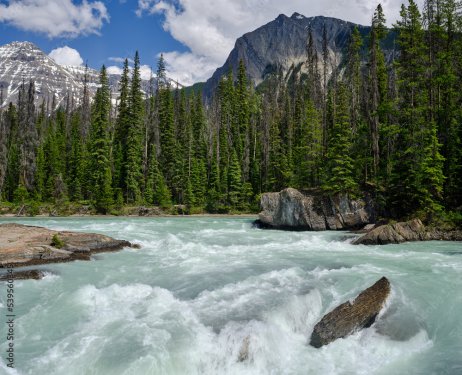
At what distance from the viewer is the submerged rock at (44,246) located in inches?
633

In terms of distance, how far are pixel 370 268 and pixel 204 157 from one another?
161 feet

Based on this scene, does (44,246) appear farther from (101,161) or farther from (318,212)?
(101,161)

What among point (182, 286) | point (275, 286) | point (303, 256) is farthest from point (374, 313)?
point (303, 256)

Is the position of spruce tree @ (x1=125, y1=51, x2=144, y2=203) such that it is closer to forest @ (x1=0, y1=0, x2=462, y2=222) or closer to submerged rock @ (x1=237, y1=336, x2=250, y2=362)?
forest @ (x1=0, y1=0, x2=462, y2=222)

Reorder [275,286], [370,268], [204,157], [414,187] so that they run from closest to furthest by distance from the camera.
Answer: [275,286]
[370,268]
[414,187]
[204,157]

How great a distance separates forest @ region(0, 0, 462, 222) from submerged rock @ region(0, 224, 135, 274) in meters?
19.7

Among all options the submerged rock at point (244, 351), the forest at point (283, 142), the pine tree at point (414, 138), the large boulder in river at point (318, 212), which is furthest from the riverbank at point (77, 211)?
the submerged rock at point (244, 351)

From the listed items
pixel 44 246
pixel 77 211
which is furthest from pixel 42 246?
pixel 77 211

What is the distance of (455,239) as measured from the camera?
76.7 ft

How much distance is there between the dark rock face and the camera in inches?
372

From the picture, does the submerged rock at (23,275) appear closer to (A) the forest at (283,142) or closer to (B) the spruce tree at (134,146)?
(A) the forest at (283,142)

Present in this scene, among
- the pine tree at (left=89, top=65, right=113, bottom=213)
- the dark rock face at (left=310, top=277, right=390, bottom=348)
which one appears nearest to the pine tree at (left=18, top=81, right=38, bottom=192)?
the pine tree at (left=89, top=65, right=113, bottom=213)

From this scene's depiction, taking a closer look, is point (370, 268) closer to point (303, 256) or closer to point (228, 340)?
point (303, 256)

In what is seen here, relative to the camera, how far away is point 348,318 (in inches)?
386
